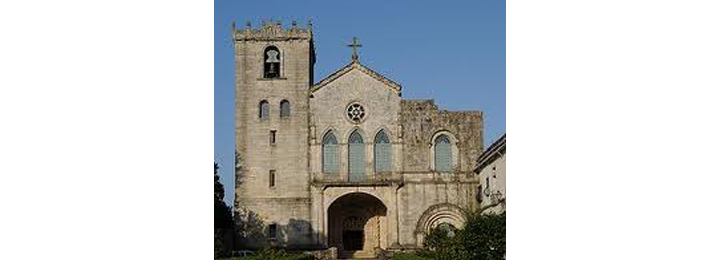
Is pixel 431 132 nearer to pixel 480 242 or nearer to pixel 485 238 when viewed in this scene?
pixel 480 242

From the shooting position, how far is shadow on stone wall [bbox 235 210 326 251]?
29.3 meters

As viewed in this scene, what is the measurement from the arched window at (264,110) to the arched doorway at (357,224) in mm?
4363

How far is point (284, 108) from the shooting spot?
31172mm

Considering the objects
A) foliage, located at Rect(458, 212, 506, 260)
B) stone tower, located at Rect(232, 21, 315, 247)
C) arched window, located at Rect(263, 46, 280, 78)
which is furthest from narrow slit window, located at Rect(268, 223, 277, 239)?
foliage, located at Rect(458, 212, 506, 260)

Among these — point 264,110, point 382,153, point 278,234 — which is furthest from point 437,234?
point 264,110

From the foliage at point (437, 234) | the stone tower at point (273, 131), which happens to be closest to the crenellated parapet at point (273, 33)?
the stone tower at point (273, 131)

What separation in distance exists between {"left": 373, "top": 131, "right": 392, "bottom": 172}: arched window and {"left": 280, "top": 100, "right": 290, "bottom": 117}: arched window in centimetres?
361

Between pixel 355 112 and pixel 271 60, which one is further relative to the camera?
pixel 271 60

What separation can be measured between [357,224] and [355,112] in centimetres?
467

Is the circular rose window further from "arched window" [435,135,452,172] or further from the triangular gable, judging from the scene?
"arched window" [435,135,452,172]
